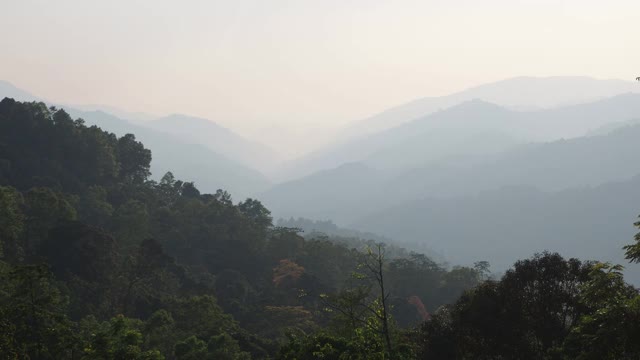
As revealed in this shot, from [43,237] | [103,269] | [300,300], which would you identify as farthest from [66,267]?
[300,300]

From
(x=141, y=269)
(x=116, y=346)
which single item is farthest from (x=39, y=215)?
(x=116, y=346)

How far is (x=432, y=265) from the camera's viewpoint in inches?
3994

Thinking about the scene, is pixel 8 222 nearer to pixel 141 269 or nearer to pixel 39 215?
pixel 39 215

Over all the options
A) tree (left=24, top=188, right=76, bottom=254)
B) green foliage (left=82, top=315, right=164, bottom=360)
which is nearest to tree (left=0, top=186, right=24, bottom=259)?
tree (left=24, top=188, right=76, bottom=254)

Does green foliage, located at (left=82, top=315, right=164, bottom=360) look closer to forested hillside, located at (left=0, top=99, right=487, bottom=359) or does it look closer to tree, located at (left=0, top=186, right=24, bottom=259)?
forested hillside, located at (left=0, top=99, right=487, bottom=359)

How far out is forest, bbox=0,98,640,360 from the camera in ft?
74.0

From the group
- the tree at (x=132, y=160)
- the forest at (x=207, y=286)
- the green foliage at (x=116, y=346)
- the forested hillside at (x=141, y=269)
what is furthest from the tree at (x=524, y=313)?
the tree at (x=132, y=160)

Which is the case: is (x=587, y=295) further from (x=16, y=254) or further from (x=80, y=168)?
(x=80, y=168)

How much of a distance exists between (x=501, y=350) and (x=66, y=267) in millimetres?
38609

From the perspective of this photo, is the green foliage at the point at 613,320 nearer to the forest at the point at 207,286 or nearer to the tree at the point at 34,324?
the forest at the point at 207,286

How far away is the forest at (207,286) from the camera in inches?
888

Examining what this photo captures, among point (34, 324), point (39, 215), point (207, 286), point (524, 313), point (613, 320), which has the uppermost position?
point (613, 320)

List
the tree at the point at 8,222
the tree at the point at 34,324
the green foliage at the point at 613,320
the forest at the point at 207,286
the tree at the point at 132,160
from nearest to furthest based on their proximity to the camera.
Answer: the green foliage at the point at 613,320
the forest at the point at 207,286
the tree at the point at 34,324
the tree at the point at 8,222
the tree at the point at 132,160

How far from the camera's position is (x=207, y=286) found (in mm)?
65875
